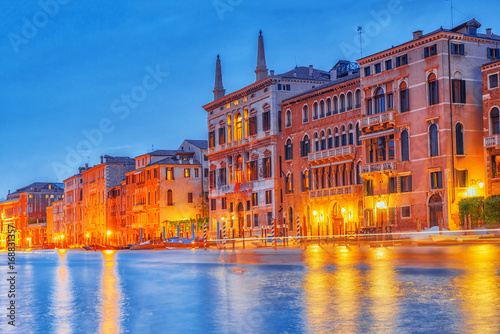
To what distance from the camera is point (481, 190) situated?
47219 mm

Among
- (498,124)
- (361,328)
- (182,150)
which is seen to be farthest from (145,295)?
(182,150)

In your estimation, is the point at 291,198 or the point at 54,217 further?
the point at 54,217

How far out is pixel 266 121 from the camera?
68312 mm

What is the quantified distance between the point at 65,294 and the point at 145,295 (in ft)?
→ 6.55

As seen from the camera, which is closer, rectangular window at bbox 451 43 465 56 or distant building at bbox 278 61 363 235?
rectangular window at bbox 451 43 465 56

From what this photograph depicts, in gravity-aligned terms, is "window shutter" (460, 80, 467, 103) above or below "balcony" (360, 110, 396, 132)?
above

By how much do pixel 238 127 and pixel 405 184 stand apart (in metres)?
26.7

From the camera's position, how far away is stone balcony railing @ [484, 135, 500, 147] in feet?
147

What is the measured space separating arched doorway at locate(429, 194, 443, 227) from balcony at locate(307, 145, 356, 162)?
9438 mm

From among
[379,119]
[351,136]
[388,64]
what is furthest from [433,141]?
[351,136]

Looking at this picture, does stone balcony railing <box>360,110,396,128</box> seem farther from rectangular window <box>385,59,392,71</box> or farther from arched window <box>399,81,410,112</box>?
rectangular window <box>385,59,392,71</box>

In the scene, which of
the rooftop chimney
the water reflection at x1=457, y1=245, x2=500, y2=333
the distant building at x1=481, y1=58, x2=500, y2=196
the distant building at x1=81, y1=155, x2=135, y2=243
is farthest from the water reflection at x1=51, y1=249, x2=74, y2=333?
the distant building at x1=81, y1=155, x2=135, y2=243

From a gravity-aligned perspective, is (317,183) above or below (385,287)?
above

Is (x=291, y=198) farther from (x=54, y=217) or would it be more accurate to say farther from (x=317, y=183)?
(x=54, y=217)
